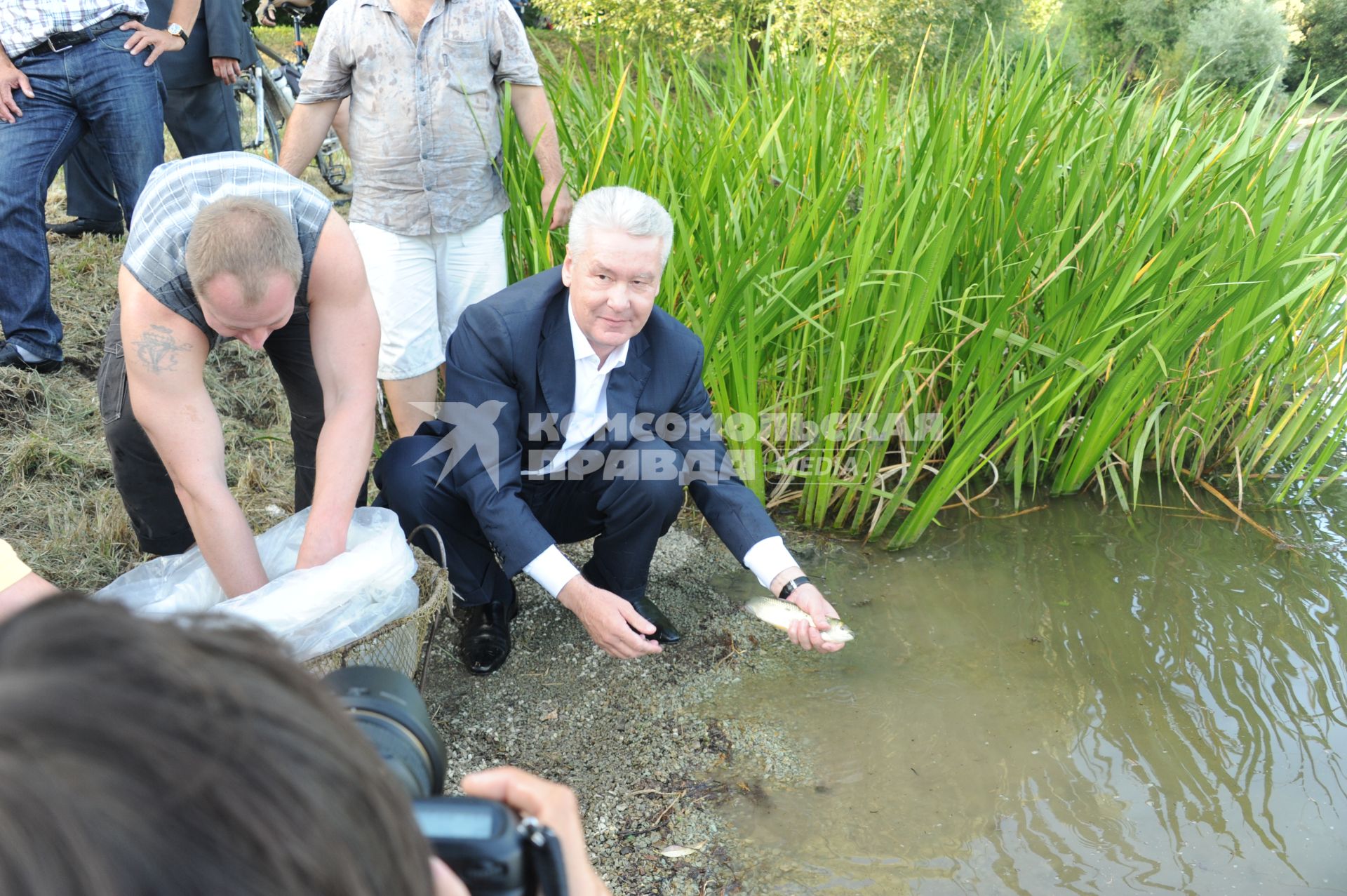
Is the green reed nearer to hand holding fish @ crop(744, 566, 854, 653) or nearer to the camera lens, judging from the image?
hand holding fish @ crop(744, 566, 854, 653)

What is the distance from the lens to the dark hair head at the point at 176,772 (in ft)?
1.17

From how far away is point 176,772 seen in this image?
14.7 inches

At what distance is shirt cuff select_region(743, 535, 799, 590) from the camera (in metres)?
1.96

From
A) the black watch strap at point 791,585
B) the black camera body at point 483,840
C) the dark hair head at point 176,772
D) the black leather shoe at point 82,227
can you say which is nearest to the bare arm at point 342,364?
the black watch strap at point 791,585

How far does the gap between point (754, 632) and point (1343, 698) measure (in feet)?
4.47

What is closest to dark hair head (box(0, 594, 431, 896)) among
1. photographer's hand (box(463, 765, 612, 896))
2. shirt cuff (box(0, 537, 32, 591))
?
photographer's hand (box(463, 765, 612, 896))

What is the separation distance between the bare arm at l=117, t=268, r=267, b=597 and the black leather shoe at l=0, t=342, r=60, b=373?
1.48 m

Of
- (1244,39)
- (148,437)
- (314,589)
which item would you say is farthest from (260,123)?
(1244,39)

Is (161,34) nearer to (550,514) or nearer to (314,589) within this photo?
(550,514)

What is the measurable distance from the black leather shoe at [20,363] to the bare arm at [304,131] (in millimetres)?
1039

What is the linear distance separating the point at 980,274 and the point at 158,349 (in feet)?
6.62

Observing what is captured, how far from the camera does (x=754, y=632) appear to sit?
2.34 m

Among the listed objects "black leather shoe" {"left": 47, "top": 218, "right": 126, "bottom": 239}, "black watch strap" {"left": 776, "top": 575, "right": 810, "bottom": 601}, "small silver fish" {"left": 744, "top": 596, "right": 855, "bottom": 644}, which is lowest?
"small silver fish" {"left": 744, "top": 596, "right": 855, "bottom": 644}

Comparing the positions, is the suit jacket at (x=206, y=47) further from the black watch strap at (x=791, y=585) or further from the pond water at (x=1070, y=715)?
the black watch strap at (x=791, y=585)
